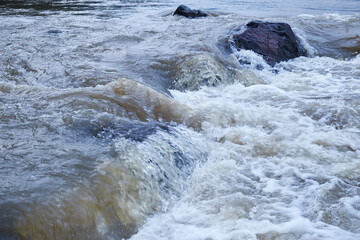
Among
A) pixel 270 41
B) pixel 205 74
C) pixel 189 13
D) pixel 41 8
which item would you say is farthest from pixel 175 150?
pixel 41 8

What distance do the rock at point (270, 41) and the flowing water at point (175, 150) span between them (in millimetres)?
989

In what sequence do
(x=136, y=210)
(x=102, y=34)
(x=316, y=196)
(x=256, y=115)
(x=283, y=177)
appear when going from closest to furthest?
(x=136, y=210), (x=316, y=196), (x=283, y=177), (x=256, y=115), (x=102, y=34)

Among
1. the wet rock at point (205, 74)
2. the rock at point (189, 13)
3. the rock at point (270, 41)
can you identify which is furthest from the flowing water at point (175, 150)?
the rock at point (189, 13)

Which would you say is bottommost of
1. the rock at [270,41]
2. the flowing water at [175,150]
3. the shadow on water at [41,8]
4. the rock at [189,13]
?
the flowing water at [175,150]

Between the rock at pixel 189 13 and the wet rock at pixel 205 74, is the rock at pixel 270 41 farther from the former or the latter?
the rock at pixel 189 13

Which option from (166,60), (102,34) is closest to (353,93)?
(166,60)

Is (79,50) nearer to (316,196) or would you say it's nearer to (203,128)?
(203,128)

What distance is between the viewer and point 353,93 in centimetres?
554

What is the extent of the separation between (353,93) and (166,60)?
3.45 meters

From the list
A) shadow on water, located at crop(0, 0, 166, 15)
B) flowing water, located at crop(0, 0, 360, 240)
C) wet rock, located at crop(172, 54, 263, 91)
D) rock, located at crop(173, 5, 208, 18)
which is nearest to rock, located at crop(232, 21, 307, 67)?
flowing water, located at crop(0, 0, 360, 240)

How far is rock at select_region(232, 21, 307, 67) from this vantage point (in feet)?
24.9

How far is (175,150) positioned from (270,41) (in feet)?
17.9

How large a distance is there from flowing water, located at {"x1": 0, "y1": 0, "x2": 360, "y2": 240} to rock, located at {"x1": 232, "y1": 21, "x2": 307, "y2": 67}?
38.9 inches

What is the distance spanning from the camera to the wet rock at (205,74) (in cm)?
582
